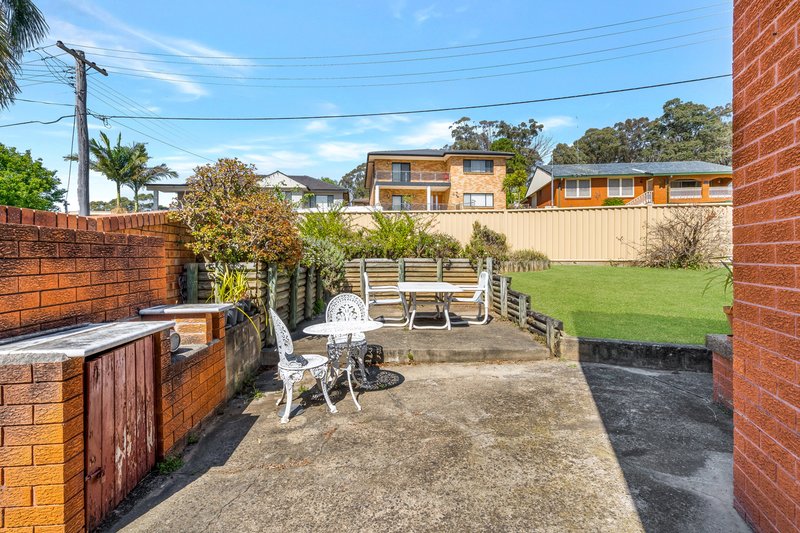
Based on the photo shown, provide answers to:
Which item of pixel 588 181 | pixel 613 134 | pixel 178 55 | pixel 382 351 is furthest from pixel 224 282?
pixel 613 134

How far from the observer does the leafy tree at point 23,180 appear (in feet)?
82.5

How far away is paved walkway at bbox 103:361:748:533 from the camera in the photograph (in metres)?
→ 2.14

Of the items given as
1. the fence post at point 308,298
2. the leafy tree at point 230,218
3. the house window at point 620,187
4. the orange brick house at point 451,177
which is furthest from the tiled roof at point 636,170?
the leafy tree at point 230,218

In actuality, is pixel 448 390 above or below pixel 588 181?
below

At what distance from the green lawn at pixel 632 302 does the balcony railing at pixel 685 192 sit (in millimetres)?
22351

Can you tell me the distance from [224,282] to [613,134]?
57.4 metres

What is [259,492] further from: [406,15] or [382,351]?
[406,15]

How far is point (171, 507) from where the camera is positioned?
226cm

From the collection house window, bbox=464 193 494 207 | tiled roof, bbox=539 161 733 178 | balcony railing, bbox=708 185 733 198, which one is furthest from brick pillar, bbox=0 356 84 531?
balcony railing, bbox=708 185 733 198

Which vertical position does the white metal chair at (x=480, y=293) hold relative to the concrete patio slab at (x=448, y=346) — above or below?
above

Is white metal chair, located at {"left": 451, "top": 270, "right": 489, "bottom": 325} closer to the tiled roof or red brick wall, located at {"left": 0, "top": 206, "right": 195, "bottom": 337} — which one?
red brick wall, located at {"left": 0, "top": 206, "right": 195, "bottom": 337}

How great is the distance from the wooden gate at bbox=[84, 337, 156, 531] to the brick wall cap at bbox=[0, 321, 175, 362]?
0.33 ft

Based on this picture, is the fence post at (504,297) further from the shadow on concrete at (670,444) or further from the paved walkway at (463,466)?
the paved walkway at (463,466)

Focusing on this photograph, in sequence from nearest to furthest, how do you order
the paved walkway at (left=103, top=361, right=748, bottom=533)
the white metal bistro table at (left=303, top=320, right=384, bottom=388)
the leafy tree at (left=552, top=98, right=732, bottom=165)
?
the paved walkway at (left=103, top=361, right=748, bottom=533) → the white metal bistro table at (left=303, top=320, right=384, bottom=388) → the leafy tree at (left=552, top=98, right=732, bottom=165)
